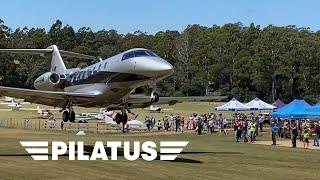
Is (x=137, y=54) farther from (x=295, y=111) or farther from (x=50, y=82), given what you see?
(x=295, y=111)

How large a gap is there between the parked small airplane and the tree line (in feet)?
277

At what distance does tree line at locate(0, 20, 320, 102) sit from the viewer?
117 metres

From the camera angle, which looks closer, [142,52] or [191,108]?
[142,52]

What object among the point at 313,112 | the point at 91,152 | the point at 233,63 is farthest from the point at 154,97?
the point at 233,63

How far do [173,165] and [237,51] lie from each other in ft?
350

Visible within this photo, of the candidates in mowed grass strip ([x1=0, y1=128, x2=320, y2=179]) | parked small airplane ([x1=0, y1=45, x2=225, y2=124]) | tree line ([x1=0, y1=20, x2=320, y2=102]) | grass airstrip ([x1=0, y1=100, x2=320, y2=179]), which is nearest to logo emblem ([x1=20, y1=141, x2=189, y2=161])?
grass airstrip ([x1=0, y1=100, x2=320, y2=179])

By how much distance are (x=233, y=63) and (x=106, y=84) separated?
9952cm

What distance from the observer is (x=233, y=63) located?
415 ft

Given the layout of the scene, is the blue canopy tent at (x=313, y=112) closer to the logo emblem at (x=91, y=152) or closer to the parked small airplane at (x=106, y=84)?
the logo emblem at (x=91, y=152)

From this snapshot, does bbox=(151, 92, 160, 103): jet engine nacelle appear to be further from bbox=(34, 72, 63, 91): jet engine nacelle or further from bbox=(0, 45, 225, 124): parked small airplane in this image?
bbox=(34, 72, 63, 91): jet engine nacelle

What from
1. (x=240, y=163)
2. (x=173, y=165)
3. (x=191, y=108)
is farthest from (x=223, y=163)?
(x=191, y=108)

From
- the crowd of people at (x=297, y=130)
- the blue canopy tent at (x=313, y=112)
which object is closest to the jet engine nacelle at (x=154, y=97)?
the crowd of people at (x=297, y=130)

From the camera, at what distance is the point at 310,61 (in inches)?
4589

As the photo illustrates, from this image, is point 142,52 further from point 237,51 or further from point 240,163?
point 237,51
